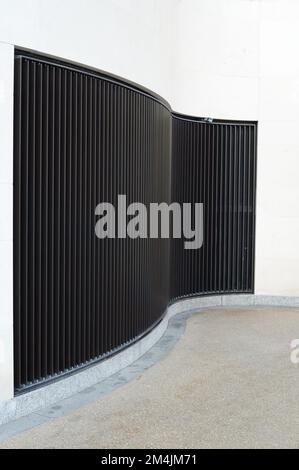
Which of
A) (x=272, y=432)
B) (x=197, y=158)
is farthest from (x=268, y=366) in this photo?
(x=197, y=158)

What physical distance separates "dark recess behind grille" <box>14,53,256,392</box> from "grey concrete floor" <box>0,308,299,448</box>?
564 millimetres

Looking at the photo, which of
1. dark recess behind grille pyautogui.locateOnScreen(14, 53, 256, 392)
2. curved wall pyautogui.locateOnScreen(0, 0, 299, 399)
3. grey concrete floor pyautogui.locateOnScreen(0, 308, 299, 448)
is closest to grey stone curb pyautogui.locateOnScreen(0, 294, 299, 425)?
dark recess behind grille pyautogui.locateOnScreen(14, 53, 256, 392)

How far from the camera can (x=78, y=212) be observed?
234 inches

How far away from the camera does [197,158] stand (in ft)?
35.6

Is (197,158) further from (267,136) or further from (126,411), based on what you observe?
(126,411)

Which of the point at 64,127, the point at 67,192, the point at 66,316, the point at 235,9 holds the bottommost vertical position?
the point at 66,316

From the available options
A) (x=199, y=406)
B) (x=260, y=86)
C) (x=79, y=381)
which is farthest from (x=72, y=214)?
(x=260, y=86)

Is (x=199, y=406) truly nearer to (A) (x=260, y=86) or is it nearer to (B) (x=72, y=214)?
(B) (x=72, y=214)

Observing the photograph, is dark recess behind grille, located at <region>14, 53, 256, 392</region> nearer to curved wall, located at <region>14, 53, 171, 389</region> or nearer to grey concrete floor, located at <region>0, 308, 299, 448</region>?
curved wall, located at <region>14, 53, 171, 389</region>

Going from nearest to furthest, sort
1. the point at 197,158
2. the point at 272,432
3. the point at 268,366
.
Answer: the point at 272,432
the point at 268,366
the point at 197,158

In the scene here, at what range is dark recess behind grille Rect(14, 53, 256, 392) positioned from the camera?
5.26 meters

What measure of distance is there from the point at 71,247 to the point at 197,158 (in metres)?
5.51
